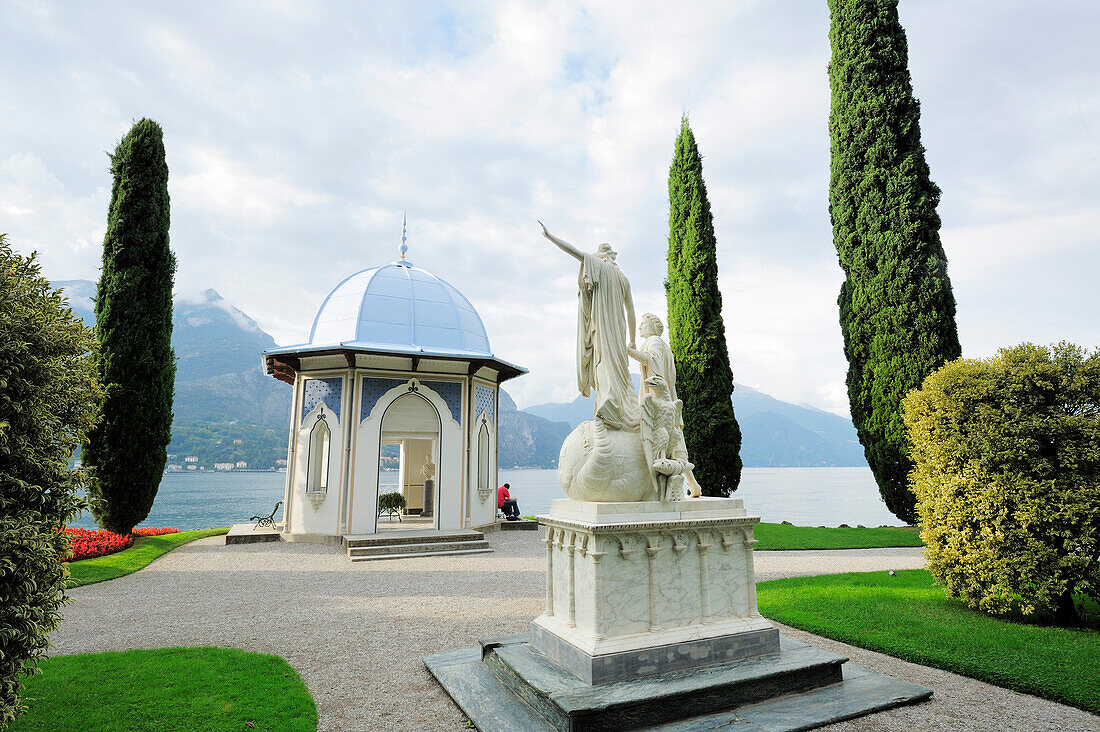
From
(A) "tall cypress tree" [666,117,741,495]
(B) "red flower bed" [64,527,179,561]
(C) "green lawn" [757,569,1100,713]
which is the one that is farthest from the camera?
(A) "tall cypress tree" [666,117,741,495]

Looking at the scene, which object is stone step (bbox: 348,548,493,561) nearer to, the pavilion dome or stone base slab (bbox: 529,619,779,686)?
the pavilion dome

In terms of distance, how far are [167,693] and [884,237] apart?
685 inches

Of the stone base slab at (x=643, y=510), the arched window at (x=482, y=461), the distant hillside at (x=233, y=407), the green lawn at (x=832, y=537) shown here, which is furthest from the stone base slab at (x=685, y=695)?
the distant hillside at (x=233, y=407)

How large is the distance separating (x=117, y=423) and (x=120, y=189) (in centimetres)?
604

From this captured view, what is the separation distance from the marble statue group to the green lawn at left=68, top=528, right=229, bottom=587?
345 inches

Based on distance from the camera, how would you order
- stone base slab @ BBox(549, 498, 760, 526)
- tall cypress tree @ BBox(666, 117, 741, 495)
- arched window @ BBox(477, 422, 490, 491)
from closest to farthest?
stone base slab @ BBox(549, 498, 760, 526), arched window @ BBox(477, 422, 490, 491), tall cypress tree @ BBox(666, 117, 741, 495)

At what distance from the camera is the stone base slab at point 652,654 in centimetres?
428

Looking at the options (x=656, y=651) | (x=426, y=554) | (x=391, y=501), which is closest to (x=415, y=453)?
(x=391, y=501)

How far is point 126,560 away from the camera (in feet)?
37.9

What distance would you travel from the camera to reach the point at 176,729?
4.09 m

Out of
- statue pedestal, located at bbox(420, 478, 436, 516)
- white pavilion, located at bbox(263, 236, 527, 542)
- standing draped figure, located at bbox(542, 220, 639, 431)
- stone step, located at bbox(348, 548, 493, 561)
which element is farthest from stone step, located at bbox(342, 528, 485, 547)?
standing draped figure, located at bbox(542, 220, 639, 431)

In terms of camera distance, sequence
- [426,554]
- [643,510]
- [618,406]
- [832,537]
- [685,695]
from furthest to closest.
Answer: [832,537] → [426,554] → [618,406] → [643,510] → [685,695]

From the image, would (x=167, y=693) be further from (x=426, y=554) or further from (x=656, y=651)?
(x=426, y=554)

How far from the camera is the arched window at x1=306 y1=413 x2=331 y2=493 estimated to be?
14164mm
